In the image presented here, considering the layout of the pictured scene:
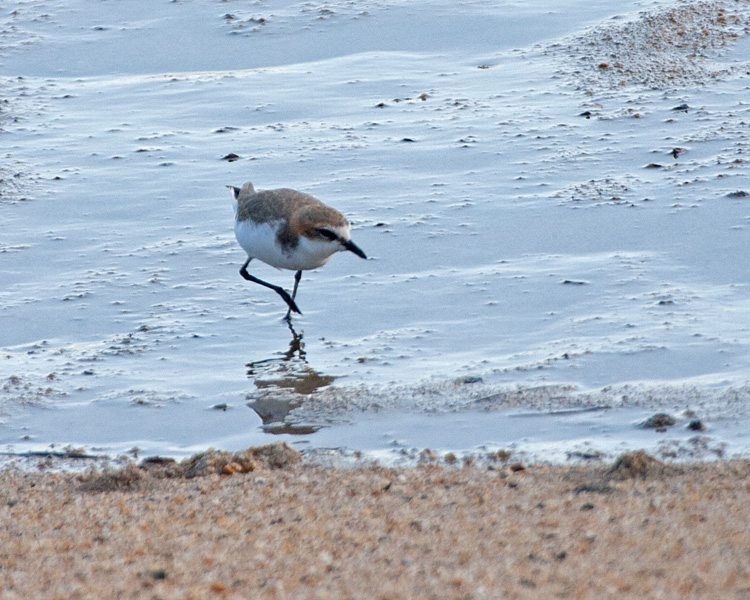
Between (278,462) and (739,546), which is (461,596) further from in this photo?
(278,462)

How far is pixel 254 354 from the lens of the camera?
5648 mm

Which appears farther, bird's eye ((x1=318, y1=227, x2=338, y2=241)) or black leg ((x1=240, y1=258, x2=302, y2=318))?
black leg ((x1=240, y1=258, x2=302, y2=318))

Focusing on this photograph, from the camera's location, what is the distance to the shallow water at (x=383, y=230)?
4934 mm

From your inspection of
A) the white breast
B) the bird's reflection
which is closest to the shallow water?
the bird's reflection

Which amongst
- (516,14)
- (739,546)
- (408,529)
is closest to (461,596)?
(408,529)

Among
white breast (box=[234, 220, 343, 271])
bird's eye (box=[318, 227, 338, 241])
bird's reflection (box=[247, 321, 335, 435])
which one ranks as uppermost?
bird's eye (box=[318, 227, 338, 241])

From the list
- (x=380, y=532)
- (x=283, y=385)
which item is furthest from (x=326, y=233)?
(x=380, y=532)

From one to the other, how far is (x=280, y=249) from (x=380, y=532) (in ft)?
10.1

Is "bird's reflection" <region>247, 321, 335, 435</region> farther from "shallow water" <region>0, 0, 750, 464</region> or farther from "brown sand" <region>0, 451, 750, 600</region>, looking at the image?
"brown sand" <region>0, 451, 750, 600</region>

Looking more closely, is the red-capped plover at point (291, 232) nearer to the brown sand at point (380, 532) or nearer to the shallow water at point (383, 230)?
the shallow water at point (383, 230)

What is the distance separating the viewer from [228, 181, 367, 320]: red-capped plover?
5980mm

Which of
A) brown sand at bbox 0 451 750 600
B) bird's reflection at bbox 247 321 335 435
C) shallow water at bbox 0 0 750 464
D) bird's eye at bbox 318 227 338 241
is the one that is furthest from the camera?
bird's eye at bbox 318 227 338 241

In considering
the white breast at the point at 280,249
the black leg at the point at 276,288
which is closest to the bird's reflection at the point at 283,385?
the black leg at the point at 276,288

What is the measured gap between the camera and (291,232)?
6035 millimetres
